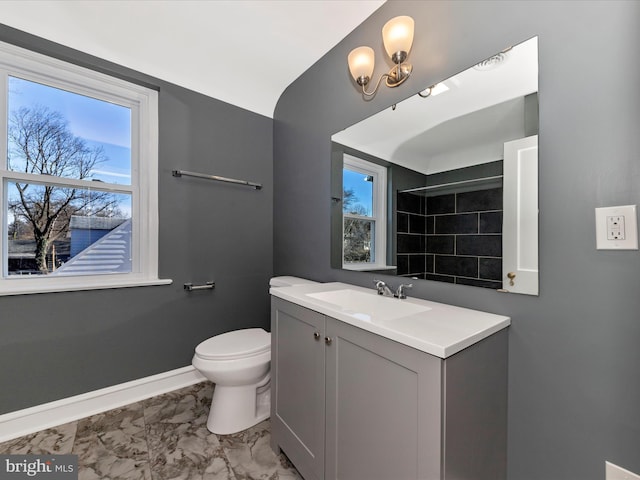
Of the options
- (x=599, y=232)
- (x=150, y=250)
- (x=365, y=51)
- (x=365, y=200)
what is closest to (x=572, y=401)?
(x=599, y=232)

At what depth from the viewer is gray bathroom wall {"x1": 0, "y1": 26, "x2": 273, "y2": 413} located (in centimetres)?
162

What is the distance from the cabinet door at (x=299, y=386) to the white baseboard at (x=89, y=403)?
104cm

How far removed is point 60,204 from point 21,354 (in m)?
0.89

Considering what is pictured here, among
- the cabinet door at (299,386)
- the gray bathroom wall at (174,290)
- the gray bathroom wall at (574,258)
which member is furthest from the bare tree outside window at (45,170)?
the gray bathroom wall at (574,258)

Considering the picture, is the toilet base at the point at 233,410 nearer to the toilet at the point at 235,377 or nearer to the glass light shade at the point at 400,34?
the toilet at the point at 235,377

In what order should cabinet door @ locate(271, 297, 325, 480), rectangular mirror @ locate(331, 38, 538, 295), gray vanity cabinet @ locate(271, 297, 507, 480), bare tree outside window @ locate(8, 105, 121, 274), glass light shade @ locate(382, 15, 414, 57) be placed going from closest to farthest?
gray vanity cabinet @ locate(271, 297, 507, 480) → rectangular mirror @ locate(331, 38, 538, 295) → cabinet door @ locate(271, 297, 325, 480) → glass light shade @ locate(382, 15, 414, 57) → bare tree outside window @ locate(8, 105, 121, 274)

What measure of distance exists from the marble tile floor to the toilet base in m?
0.04

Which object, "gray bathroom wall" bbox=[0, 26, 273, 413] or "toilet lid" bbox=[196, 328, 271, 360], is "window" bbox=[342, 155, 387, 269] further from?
"gray bathroom wall" bbox=[0, 26, 273, 413]

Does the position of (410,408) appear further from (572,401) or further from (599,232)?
(599,232)

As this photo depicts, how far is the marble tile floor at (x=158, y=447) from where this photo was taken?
131 cm

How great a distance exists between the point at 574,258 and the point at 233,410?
1.78 metres

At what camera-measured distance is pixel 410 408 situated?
32.1 inches

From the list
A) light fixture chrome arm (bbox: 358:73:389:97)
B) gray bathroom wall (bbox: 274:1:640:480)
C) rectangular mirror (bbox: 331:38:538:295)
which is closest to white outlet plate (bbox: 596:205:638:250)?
gray bathroom wall (bbox: 274:1:640:480)

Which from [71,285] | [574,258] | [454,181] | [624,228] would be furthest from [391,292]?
[71,285]
